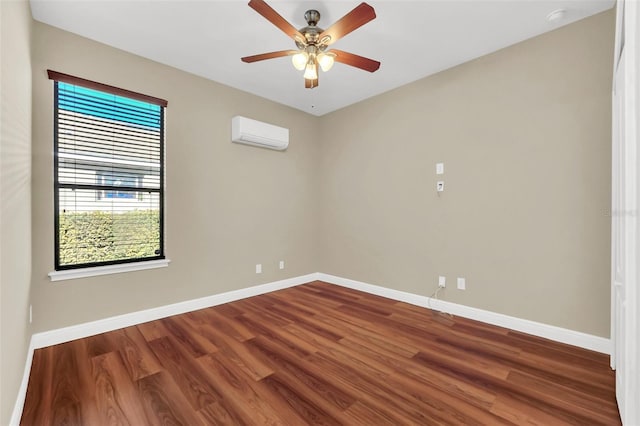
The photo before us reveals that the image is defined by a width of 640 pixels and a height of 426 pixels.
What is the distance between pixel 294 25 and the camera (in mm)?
2584

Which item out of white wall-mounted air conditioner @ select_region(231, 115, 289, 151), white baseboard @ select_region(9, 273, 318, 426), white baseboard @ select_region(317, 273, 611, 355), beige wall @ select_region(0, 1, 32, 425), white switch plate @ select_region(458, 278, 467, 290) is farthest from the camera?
white wall-mounted air conditioner @ select_region(231, 115, 289, 151)

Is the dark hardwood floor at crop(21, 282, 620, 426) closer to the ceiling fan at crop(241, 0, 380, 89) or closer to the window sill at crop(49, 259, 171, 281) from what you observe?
the window sill at crop(49, 259, 171, 281)

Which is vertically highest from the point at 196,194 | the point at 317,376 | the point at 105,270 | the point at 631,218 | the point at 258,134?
the point at 258,134

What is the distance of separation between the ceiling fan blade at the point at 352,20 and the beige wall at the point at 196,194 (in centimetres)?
201

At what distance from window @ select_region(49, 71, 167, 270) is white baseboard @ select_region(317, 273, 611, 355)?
9.72 feet

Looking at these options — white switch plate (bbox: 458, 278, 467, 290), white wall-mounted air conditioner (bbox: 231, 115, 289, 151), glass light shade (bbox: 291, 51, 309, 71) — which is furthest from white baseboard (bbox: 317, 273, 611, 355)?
glass light shade (bbox: 291, 51, 309, 71)

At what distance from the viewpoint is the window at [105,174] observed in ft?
8.66

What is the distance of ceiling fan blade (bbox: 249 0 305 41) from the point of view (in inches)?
72.2

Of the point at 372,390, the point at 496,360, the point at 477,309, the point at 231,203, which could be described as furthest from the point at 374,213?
the point at 372,390

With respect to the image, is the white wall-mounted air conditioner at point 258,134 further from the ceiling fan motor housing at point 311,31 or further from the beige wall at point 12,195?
the beige wall at point 12,195

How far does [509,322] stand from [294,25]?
3.56 meters

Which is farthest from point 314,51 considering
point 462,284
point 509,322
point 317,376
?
point 509,322

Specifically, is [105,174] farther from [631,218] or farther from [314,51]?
[631,218]

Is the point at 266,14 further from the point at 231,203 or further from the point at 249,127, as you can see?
the point at 231,203
